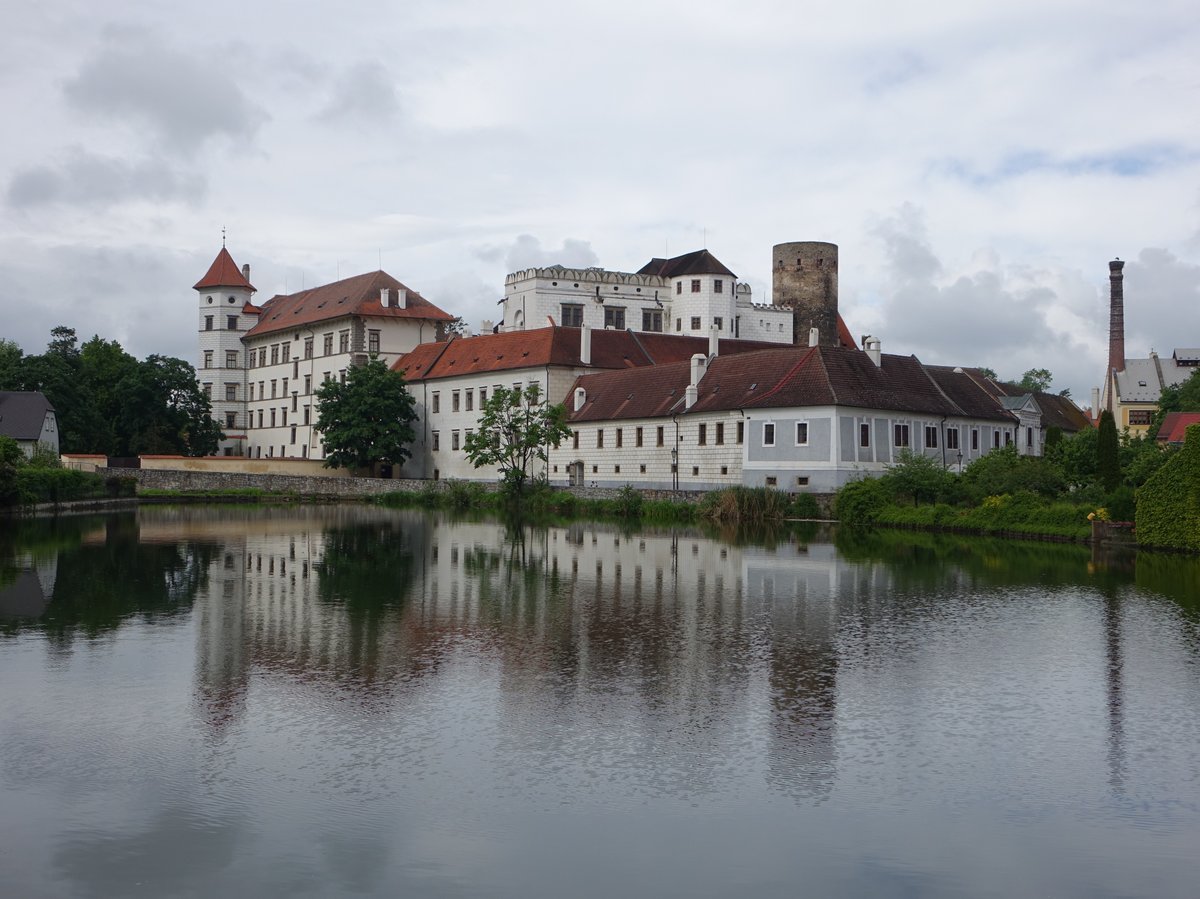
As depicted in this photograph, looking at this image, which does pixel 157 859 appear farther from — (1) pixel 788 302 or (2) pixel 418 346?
(1) pixel 788 302

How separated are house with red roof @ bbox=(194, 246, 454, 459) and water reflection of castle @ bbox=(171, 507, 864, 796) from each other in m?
54.8

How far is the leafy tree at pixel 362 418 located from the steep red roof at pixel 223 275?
29609mm

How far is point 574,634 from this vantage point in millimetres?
17141

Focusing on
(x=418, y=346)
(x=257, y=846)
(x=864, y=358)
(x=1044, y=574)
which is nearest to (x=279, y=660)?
(x=257, y=846)

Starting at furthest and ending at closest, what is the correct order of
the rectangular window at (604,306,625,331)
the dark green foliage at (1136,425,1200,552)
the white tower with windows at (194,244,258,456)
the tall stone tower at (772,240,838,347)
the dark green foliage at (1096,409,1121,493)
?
the white tower with windows at (194,244,258,456)
the tall stone tower at (772,240,838,347)
the rectangular window at (604,306,625,331)
the dark green foliage at (1096,409,1121,493)
the dark green foliage at (1136,425,1200,552)

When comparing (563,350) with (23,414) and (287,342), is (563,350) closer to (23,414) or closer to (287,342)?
(23,414)

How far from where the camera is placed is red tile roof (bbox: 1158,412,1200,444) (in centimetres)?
6612

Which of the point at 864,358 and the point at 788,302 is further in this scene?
the point at 788,302

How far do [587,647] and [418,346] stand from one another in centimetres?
7356

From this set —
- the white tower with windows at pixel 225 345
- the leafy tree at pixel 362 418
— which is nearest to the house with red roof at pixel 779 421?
the leafy tree at pixel 362 418

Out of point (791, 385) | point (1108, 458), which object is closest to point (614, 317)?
point (791, 385)

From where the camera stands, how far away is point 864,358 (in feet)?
185

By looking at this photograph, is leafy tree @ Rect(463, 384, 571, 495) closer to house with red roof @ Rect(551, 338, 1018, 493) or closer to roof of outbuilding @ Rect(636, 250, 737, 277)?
house with red roof @ Rect(551, 338, 1018, 493)

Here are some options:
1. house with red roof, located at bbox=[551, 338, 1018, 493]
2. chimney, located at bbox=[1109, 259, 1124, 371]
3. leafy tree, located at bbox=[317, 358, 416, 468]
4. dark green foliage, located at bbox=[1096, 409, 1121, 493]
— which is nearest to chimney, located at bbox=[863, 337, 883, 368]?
house with red roof, located at bbox=[551, 338, 1018, 493]
